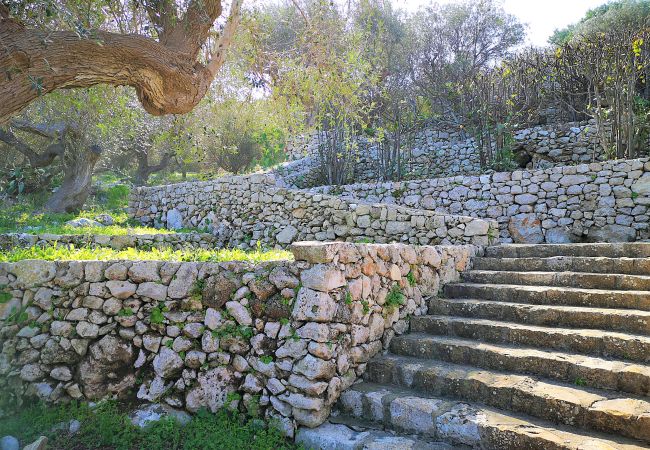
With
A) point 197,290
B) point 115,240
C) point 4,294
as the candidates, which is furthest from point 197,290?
point 115,240

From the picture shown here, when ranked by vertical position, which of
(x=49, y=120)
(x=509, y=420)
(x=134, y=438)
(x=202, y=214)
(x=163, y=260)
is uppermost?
(x=49, y=120)

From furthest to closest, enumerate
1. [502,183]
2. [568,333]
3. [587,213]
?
[502,183]
[587,213]
[568,333]

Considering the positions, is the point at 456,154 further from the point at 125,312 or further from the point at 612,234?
the point at 125,312

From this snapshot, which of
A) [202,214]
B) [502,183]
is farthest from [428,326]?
[202,214]

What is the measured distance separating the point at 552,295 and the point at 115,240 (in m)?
7.57

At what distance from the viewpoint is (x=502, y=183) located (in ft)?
28.3

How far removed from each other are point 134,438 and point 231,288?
4.79 feet

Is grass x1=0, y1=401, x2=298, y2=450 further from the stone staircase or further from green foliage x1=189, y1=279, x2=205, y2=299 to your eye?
green foliage x1=189, y1=279, x2=205, y2=299

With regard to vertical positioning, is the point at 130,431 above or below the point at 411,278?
below

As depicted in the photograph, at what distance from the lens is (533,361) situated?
350cm

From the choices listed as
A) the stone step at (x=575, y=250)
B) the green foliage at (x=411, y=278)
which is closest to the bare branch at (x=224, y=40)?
the green foliage at (x=411, y=278)

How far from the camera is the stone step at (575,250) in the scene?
4938 millimetres

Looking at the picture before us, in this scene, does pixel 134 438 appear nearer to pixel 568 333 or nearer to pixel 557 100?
pixel 568 333

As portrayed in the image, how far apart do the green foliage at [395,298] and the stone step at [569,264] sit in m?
1.72
